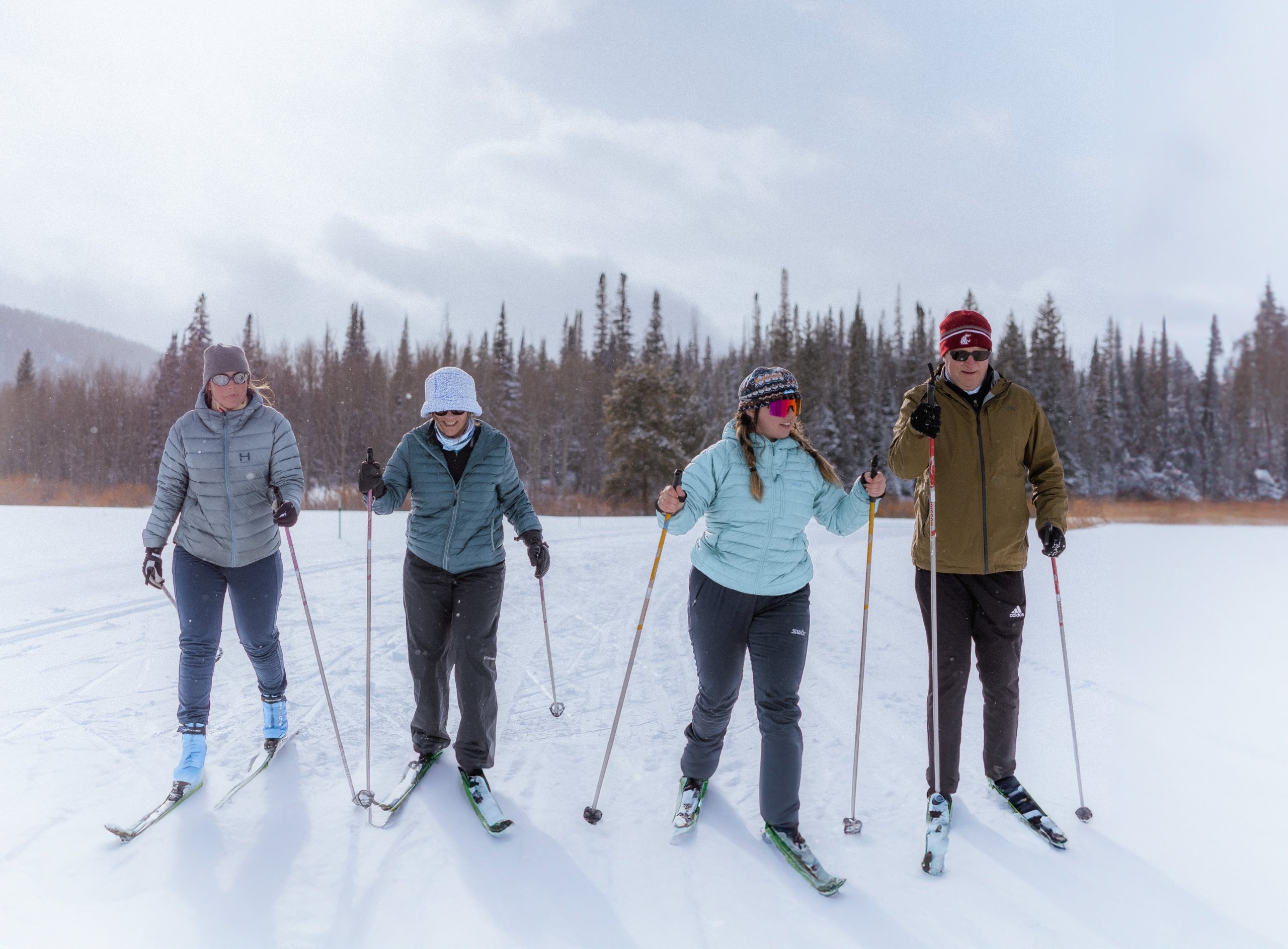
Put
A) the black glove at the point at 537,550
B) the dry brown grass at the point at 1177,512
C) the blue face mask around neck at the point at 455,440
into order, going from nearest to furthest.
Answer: the blue face mask around neck at the point at 455,440, the black glove at the point at 537,550, the dry brown grass at the point at 1177,512

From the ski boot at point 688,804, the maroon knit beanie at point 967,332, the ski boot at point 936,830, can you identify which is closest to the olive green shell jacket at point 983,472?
the maroon knit beanie at point 967,332

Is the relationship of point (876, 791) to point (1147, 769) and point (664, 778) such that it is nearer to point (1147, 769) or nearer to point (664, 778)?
point (664, 778)

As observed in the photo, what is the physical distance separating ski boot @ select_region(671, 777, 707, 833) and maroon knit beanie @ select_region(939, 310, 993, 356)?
2.29 meters

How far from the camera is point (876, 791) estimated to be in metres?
3.52

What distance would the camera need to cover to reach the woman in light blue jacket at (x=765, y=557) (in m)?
2.96

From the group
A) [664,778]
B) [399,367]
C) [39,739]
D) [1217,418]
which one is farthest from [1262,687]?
[399,367]

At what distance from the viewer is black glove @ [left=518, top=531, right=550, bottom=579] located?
365 centimetres

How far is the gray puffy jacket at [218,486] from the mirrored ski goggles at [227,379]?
0.40 ft

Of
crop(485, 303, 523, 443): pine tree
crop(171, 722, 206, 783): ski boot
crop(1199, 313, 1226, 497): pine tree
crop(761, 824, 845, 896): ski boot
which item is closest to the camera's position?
crop(761, 824, 845, 896): ski boot

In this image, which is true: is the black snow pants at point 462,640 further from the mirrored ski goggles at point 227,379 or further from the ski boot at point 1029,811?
the ski boot at point 1029,811

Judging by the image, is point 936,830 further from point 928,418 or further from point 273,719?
point 273,719

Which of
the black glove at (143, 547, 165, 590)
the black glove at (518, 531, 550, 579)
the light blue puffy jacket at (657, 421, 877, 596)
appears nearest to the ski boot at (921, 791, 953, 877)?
the light blue puffy jacket at (657, 421, 877, 596)

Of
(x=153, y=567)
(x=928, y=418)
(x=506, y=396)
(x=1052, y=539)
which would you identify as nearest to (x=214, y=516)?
(x=153, y=567)

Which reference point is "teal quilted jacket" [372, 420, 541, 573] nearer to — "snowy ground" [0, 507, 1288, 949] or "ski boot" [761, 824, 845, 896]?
"snowy ground" [0, 507, 1288, 949]
